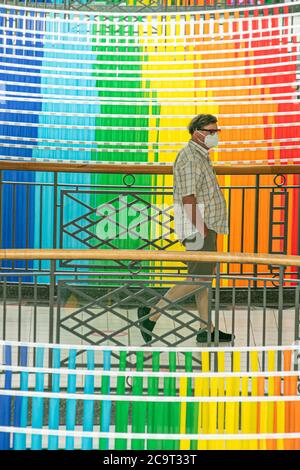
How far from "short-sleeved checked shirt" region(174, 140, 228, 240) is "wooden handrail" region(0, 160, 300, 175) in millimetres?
1823

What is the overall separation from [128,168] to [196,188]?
2.07 meters

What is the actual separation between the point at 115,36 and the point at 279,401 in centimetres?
626

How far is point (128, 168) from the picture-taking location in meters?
11.2

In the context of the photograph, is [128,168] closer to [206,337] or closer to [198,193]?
A: [198,193]

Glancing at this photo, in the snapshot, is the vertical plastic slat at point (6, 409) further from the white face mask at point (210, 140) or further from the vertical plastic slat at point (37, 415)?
the white face mask at point (210, 140)

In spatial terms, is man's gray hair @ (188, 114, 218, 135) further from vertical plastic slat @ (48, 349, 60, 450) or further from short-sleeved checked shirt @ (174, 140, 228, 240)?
vertical plastic slat @ (48, 349, 60, 450)

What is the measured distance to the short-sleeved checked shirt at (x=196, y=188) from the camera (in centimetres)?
920

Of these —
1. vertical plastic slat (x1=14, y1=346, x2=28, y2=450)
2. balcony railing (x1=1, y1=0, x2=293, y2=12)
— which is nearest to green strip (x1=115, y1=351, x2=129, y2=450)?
vertical plastic slat (x1=14, y1=346, x2=28, y2=450)

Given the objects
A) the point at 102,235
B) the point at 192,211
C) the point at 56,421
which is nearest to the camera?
the point at 56,421

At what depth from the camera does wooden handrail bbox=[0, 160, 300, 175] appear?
11.1 m

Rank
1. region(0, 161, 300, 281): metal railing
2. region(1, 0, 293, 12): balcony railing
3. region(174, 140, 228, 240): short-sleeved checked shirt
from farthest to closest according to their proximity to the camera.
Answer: region(1, 0, 293, 12): balcony railing
region(0, 161, 300, 281): metal railing
region(174, 140, 228, 240): short-sleeved checked shirt

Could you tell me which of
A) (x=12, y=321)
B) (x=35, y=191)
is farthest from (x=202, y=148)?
(x=35, y=191)

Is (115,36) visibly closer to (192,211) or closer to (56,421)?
(192,211)

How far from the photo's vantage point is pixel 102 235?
1096 centimetres
